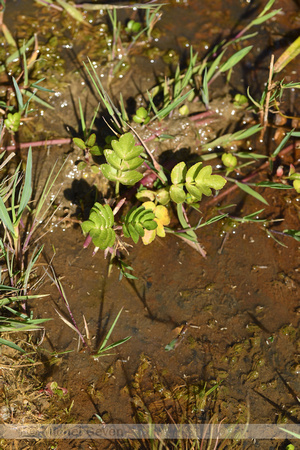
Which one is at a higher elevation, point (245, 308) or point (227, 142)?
point (227, 142)

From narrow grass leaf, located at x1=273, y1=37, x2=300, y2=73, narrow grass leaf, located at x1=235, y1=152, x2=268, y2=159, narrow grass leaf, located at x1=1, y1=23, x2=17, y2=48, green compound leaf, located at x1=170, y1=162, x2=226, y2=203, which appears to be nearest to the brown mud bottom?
green compound leaf, located at x1=170, y1=162, x2=226, y2=203

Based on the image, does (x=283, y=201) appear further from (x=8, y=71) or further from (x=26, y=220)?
(x=8, y=71)

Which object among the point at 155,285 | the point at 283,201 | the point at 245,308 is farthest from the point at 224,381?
the point at 283,201

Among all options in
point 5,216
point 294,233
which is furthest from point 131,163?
point 294,233

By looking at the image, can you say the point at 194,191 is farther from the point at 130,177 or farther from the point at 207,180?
the point at 130,177

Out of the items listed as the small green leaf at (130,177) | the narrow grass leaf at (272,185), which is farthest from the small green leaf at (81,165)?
the narrow grass leaf at (272,185)

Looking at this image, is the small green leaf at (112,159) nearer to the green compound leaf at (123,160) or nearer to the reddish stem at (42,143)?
the green compound leaf at (123,160)

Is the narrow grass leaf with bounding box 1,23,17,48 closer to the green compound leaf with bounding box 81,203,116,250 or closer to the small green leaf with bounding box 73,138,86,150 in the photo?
the small green leaf with bounding box 73,138,86,150
